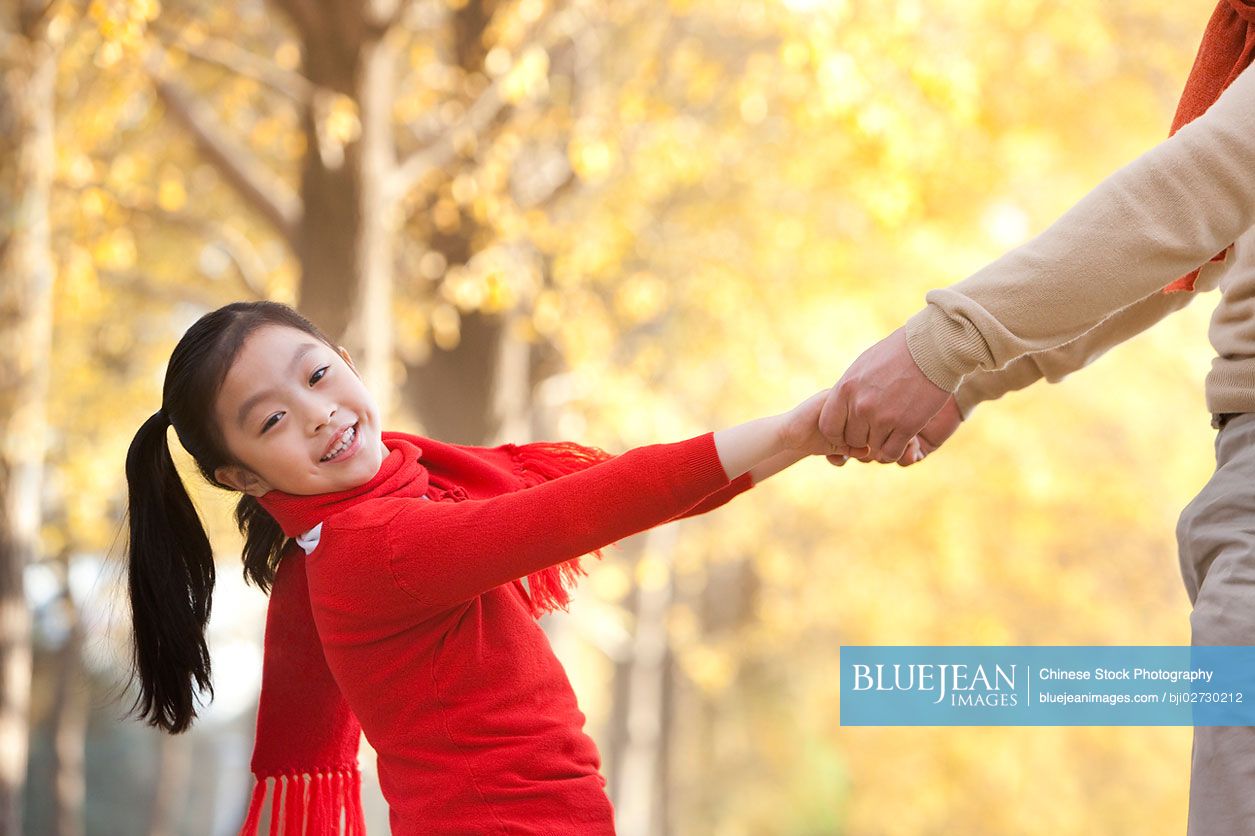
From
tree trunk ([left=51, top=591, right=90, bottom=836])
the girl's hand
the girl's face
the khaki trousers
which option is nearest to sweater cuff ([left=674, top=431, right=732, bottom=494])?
the girl's hand

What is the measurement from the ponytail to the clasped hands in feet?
3.45

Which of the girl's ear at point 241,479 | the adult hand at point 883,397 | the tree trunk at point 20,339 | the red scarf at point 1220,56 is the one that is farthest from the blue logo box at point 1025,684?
the tree trunk at point 20,339

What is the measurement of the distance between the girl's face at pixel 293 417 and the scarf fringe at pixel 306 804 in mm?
561

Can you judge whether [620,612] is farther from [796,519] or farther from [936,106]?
[936,106]

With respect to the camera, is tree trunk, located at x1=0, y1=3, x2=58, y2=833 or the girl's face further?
tree trunk, located at x1=0, y1=3, x2=58, y2=833

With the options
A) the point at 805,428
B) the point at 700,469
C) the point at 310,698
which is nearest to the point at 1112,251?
the point at 805,428

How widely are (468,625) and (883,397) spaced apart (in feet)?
2.47

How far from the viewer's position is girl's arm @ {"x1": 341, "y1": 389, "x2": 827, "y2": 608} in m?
1.85

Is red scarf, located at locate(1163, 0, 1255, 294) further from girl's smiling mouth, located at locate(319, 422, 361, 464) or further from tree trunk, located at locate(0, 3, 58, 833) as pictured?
tree trunk, located at locate(0, 3, 58, 833)

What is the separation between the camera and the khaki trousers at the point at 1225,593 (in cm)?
175

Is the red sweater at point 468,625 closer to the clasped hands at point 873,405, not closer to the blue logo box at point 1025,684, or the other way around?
the clasped hands at point 873,405

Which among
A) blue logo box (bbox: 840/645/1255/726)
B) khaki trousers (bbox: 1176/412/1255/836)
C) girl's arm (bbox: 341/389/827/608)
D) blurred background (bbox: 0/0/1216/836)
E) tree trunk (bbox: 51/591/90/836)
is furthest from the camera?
tree trunk (bbox: 51/591/90/836)

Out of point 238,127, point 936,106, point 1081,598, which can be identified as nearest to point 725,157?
point 936,106

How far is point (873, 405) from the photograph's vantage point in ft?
6.89
